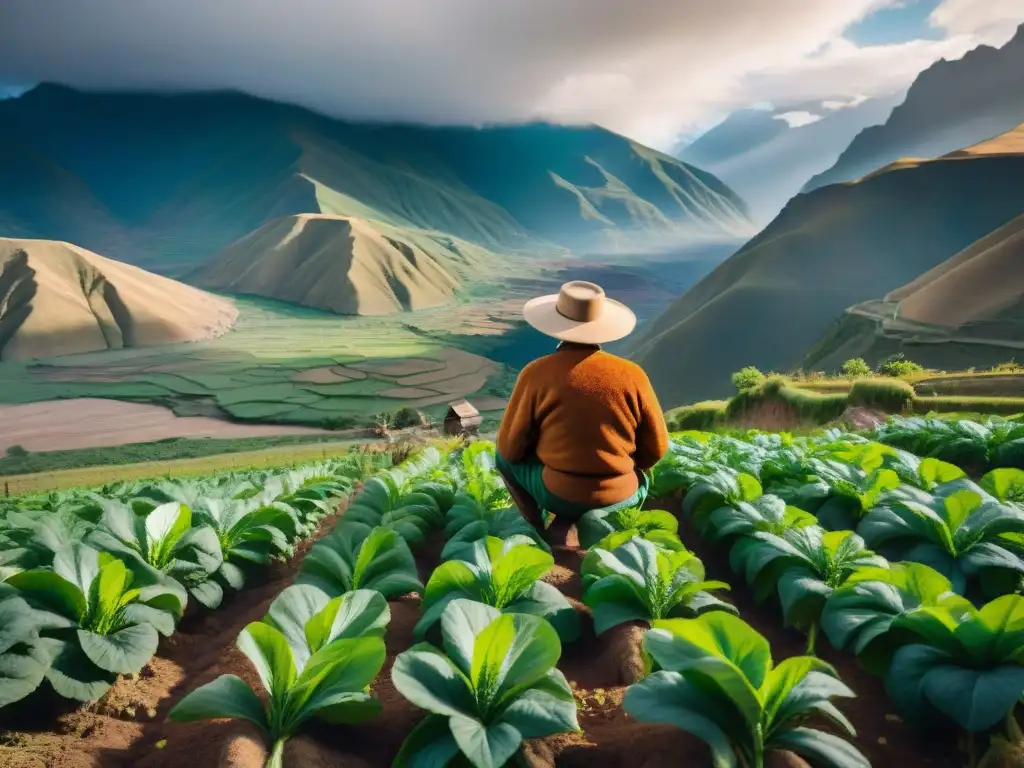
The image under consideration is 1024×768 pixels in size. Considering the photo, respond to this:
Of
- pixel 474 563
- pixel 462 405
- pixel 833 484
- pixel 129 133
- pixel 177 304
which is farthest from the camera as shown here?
pixel 129 133

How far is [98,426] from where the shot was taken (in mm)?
49281

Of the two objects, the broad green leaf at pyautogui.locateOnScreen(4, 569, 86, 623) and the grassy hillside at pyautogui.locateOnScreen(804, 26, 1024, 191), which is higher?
the grassy hillside at pyautogui.locateOnScreen(804, 26, 1024, 191)

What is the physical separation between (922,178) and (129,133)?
708ft

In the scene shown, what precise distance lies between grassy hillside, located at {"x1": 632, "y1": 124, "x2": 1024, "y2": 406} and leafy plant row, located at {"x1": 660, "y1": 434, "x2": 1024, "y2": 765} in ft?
207

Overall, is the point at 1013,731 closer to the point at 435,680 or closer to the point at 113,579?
the point at 435,680

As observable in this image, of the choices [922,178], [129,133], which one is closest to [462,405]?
[922,178]

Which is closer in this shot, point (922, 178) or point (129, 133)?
point (922, 178)

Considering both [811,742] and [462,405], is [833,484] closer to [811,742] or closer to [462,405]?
[811,742]

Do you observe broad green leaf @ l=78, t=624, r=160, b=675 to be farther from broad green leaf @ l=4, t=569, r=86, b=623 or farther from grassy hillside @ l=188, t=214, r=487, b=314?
grassy hillside @ l=188, t=214, r=487, b=314

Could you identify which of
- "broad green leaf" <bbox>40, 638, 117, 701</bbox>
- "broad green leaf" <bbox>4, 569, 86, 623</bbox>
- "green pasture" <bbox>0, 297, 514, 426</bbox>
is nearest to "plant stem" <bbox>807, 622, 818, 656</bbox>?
"broad green leaf" <bbox>40, 638, 117, 701</bbox>

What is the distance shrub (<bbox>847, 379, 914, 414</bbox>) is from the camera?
18.3 m

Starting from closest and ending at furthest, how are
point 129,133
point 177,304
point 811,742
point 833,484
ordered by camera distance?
point 811,742 → point 833,484 → point 177,304 → point 129,133

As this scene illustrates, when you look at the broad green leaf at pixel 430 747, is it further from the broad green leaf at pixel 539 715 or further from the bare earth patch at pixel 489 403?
the bare earth patch at pixel 489 403

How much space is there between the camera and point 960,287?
46.8 metres
